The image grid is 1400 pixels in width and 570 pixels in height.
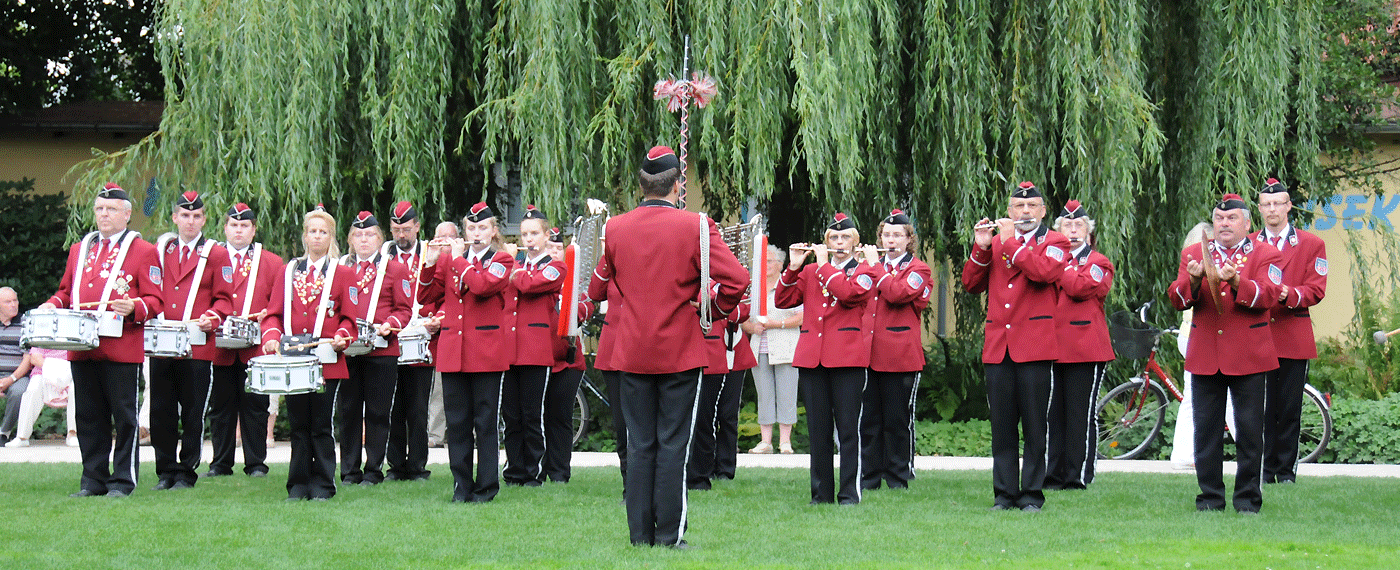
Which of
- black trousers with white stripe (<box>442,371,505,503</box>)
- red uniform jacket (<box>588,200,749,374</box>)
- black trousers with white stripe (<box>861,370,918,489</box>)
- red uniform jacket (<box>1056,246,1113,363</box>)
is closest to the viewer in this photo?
red uniform jacket (<box>588,200,749,374</box>)

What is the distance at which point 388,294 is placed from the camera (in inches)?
352

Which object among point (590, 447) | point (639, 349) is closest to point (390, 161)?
point (590, 447)

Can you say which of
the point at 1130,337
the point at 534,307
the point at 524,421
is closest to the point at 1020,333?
the point at 534,307

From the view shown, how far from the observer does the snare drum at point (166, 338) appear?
322 inches

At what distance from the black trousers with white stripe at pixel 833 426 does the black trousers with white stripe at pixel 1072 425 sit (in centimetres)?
113

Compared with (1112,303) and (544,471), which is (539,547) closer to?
(544,471)

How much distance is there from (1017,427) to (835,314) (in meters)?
1.16

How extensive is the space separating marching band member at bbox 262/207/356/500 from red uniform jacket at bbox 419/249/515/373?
0.47m

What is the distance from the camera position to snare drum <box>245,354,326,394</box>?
24.2ft

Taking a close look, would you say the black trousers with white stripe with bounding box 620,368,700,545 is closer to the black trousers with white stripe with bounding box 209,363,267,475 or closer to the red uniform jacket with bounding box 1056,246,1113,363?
the red uniform jacket with bounding box 1056,246,1113,363

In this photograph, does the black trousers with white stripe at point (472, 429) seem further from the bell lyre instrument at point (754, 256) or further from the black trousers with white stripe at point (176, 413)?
the black trousers with white stripe at point (176, 413)

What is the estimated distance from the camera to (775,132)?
10.8 meters

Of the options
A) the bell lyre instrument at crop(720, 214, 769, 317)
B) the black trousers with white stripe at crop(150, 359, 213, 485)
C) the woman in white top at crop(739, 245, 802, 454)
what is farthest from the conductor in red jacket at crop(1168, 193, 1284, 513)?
the black trousers with white stripe at crop(150, 359, 213, 485)

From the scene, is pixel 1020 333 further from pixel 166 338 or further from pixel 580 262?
pixel 166 338
